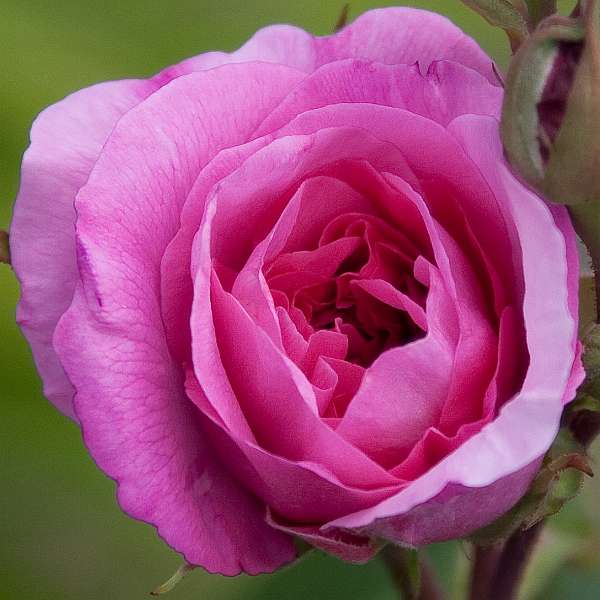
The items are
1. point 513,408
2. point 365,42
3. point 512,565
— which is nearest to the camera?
point 513,408

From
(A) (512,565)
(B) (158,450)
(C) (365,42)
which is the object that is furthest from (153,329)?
(A) (512,565)

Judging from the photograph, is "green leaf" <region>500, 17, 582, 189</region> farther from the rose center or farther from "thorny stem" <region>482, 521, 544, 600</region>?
"thorny stem" <region>482, 521, 544, 600</region>

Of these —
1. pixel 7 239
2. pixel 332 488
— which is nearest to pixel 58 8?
pixel 7 239

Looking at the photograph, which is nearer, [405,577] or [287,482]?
Result: [287,482]

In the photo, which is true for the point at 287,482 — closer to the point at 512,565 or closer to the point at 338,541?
the point at 338,541

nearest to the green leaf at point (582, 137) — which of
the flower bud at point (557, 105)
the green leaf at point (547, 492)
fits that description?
the flower bud at point (557, 105)
